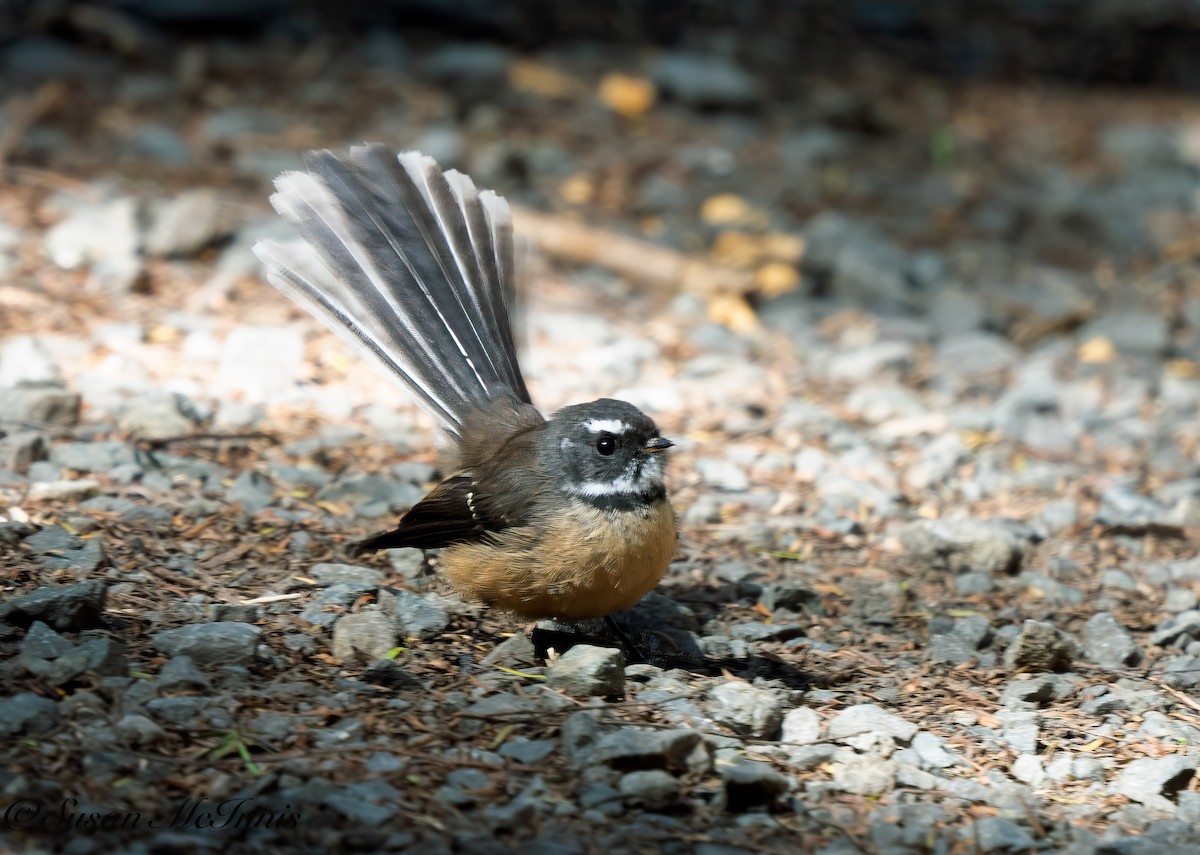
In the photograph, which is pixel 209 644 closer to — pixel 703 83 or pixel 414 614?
pixel 414 614

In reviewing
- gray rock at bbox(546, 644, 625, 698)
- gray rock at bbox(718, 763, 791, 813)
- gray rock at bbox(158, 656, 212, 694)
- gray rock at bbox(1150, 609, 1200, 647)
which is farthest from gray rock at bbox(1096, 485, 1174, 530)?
gray rock at bbox(158, 656, 212, 694)

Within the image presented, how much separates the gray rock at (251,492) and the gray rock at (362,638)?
1067mm

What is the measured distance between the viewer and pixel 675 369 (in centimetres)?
766

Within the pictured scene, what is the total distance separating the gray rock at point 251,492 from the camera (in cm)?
566

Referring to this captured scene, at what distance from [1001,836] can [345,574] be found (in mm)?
2541

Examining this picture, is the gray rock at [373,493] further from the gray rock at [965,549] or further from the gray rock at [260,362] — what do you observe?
the gray rock at [965,549]

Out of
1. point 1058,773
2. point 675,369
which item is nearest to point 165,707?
point 1058,773

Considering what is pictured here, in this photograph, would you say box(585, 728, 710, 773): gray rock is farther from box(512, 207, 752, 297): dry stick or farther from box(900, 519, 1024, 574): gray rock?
box(512, 207, 752, 297): dry stick

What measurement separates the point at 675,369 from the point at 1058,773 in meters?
3.71

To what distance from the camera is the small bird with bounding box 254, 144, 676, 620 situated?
16.5 feet

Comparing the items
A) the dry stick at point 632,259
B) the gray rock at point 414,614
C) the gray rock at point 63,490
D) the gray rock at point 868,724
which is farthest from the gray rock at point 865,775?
the dry stick at point 632,259

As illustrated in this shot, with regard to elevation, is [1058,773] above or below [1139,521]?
below

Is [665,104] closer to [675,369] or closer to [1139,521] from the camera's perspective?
[675,369]

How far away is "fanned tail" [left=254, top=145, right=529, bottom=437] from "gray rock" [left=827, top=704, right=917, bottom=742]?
213 cm
